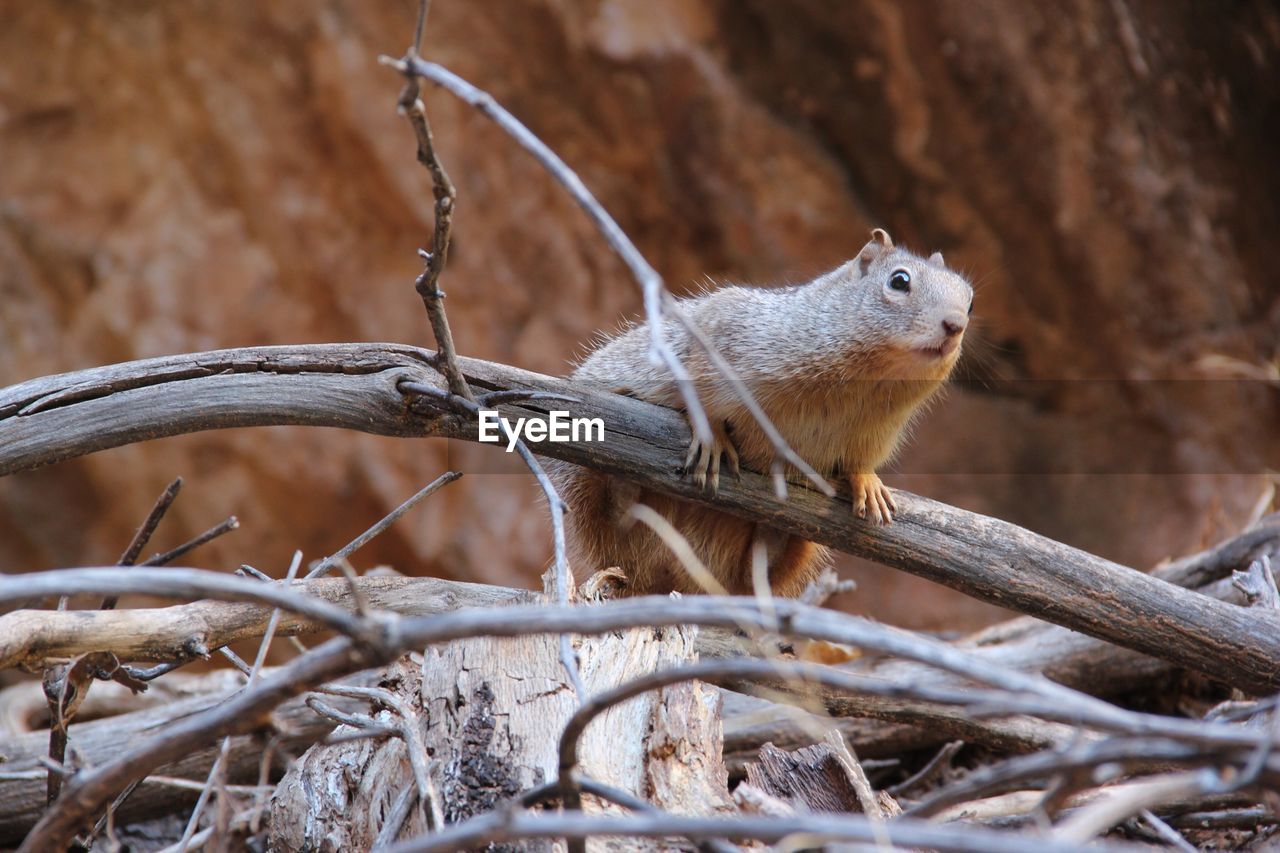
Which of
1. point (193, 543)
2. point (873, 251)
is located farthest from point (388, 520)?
point (873, 251)

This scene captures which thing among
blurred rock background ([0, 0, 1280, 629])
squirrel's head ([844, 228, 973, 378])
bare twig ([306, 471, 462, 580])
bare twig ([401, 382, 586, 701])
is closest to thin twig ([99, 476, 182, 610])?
bare twig ([306, 471, 462, 580])

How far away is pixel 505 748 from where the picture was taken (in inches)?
108

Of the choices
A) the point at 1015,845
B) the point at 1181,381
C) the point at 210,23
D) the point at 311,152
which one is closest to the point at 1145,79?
the point at 1181,381

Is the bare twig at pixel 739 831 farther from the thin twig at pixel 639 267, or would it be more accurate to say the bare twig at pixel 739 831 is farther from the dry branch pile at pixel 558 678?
the thin twig at pixel 639 267

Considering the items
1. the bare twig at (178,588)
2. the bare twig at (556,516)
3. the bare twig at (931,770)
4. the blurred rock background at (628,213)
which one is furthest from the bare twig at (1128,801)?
the blurred rock background at (628,213)

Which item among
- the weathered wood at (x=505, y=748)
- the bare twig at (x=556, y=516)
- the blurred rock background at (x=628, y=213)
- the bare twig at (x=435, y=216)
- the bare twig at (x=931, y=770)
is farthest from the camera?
the blurred rock background at (x=628, y=213)

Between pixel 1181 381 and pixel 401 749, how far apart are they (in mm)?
5965

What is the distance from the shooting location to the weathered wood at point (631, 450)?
10.5ft

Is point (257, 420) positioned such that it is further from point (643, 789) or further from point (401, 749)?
point (643, 789)

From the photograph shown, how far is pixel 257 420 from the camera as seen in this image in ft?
10.6

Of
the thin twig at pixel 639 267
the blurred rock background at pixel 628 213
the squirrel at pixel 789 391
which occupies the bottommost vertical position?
the thin twig at pixel 639 267

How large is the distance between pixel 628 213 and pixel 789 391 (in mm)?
3887

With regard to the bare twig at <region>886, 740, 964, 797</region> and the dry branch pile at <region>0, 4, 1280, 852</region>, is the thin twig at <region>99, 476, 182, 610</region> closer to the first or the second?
the dry branch pile at <region>0, 4, 1280, 852</region>

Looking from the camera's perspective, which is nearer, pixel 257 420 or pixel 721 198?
pixel 257 420
